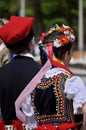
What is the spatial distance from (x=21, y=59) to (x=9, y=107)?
1.29 feet

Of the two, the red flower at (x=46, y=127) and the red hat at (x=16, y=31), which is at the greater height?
the red hat at (x=16, y=31)

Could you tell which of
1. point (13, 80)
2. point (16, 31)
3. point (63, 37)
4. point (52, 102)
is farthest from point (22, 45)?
point (52, 102)

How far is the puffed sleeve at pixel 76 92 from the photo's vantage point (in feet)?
11.4

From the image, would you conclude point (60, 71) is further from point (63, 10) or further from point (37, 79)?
point (63, 10)

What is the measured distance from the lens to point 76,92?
11.5ft

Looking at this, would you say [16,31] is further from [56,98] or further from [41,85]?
[56,98]

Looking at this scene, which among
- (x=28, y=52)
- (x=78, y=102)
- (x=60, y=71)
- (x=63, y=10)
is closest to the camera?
(x=78, y=102)

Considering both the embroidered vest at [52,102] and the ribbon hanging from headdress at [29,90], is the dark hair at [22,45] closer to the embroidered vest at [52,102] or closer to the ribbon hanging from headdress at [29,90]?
the ribbon hanging from headdress at [29,90]

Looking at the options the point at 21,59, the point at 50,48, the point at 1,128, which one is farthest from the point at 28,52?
the point at 1,128

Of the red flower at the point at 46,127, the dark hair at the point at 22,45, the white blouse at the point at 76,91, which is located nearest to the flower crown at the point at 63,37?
the dark hair at the point at 22,45

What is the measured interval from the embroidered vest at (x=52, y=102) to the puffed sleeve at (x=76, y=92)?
0.06 m

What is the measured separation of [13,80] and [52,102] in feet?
2.33

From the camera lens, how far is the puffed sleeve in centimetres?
348

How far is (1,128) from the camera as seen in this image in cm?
393
